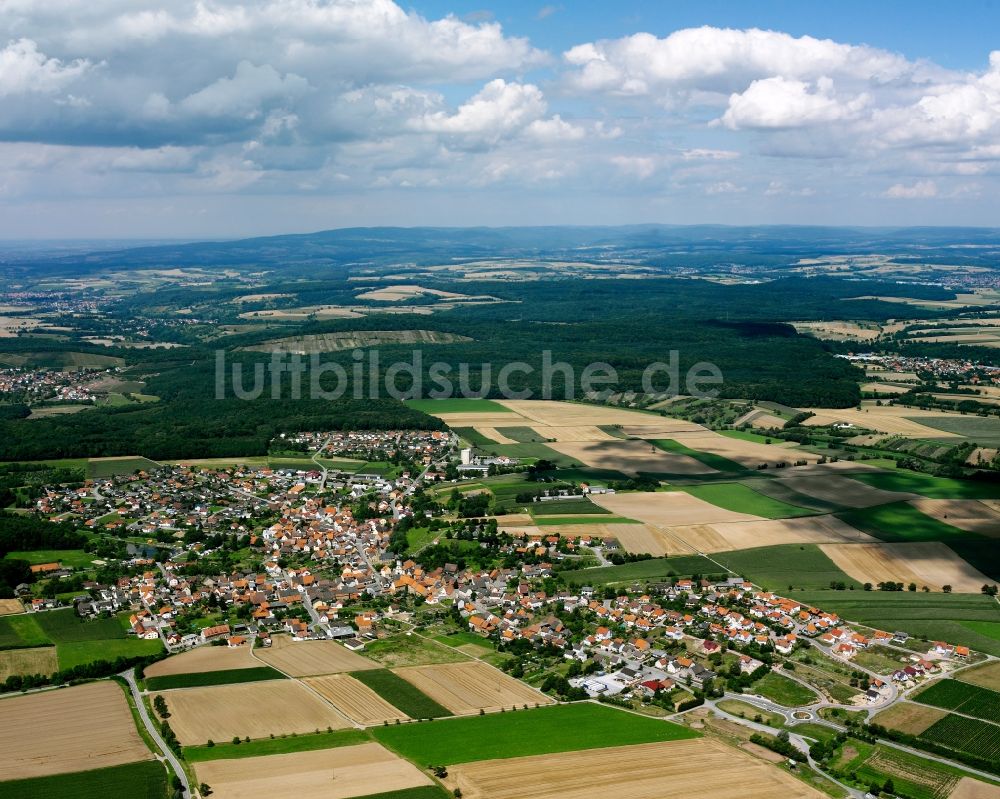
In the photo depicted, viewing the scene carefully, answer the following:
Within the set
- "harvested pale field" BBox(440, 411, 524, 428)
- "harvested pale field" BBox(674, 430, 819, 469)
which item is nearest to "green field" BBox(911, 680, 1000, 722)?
"harvested pale field" BBox(674, 430, 819, 469)

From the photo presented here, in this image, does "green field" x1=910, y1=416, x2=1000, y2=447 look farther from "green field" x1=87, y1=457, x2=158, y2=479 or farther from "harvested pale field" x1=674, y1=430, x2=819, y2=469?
"green field" x1=87, y1=457, x2=158, y2=479

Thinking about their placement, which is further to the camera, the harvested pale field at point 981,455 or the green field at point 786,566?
the harvested pale field at point 981,455

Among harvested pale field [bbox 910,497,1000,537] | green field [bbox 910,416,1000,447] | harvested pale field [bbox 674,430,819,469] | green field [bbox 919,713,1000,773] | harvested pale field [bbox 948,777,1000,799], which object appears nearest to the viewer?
harvested pale field [bbox 948,777,1000,799]

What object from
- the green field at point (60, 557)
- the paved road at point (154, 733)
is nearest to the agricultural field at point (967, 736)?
the paved road at point (154, 733)

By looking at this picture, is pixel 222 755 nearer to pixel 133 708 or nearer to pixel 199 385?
pixel 133 708

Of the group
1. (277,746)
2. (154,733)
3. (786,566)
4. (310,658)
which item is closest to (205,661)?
(310,658)

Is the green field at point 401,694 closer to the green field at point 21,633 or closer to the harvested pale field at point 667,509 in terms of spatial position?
the green field at point 21,633

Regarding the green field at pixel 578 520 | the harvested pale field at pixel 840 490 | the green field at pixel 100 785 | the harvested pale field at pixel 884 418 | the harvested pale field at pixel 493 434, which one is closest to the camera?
the green field at pixel 100 785
